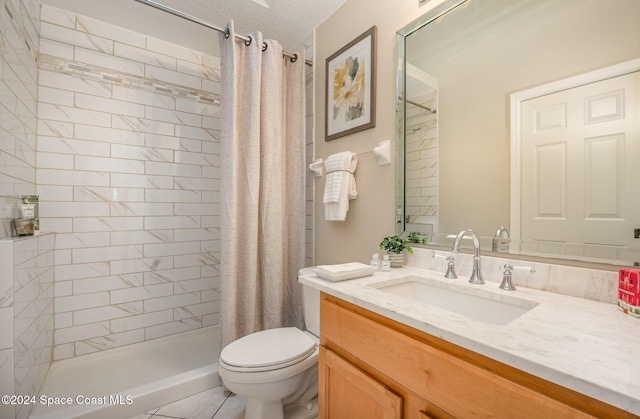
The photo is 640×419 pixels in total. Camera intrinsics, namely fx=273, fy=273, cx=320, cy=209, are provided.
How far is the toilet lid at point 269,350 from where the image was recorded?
1173 millimetres

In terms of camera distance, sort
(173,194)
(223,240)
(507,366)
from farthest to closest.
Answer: (173,194), (223,240), (507,366)

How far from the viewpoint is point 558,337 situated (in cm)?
58

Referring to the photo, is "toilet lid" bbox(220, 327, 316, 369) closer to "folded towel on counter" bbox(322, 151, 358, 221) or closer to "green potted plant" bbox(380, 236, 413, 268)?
"green potted plant" bbox(380, 236, 413, 268)

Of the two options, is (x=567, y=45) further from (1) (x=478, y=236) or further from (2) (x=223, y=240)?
(2) (x=223, y=240)

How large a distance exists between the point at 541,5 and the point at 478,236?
844mm

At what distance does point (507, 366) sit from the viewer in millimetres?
548

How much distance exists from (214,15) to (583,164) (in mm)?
2172

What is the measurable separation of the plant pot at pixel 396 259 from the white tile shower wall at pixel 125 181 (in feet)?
5.43

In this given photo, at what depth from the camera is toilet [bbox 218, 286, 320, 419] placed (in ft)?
3.78

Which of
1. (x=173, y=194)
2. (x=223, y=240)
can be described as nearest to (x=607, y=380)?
(x=223, y=240)

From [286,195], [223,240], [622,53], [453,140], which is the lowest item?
[223,240]

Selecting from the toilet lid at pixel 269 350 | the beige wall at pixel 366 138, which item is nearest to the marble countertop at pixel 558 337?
the toilet lid at pixel 269 350

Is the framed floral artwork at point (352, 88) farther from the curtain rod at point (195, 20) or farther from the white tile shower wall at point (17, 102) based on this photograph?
the white tile shower wall at point (17, 102)

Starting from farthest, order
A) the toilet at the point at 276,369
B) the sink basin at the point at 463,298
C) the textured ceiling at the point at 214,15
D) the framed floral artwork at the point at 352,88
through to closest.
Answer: the textured ceiling at the point at 214,15
the framed floral artwork at the point at 352,88
the toilet at the point at 276,369
the sink basin at the point at 463,298
